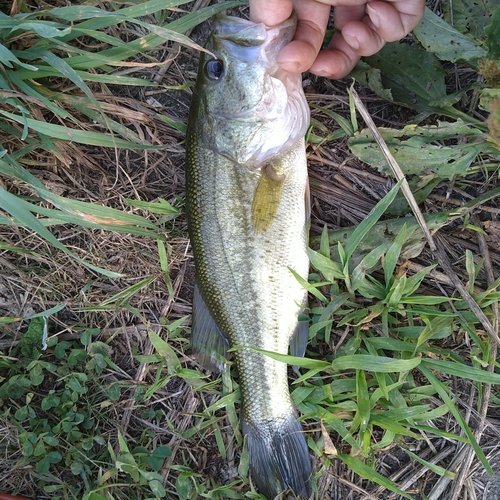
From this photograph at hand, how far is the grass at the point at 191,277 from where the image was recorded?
249 cm

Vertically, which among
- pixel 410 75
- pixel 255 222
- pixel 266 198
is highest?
pixel 410 75

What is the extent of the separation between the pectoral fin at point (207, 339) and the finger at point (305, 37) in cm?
138

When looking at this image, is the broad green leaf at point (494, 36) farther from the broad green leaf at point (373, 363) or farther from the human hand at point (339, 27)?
the broad green leaf at point (373, 363)

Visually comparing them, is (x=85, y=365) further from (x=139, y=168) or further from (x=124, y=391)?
(x=139, y=168)

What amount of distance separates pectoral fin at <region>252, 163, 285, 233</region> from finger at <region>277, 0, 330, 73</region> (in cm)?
53

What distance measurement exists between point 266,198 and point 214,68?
2.46 feet

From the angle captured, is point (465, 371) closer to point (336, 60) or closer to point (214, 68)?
point (336, 60)

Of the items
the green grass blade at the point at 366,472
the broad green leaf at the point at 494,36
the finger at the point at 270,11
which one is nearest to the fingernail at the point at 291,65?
the finger at the point at 270,11

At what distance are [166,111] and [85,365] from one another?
1801 millimetres

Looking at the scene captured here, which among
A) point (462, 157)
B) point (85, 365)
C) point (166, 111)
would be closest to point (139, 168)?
point (166, 111)

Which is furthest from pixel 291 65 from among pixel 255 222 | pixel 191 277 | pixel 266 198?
pixel 191 277

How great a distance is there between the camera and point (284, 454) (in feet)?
8.70

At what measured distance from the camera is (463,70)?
2.63 meters

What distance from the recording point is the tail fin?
2652 millimetres
